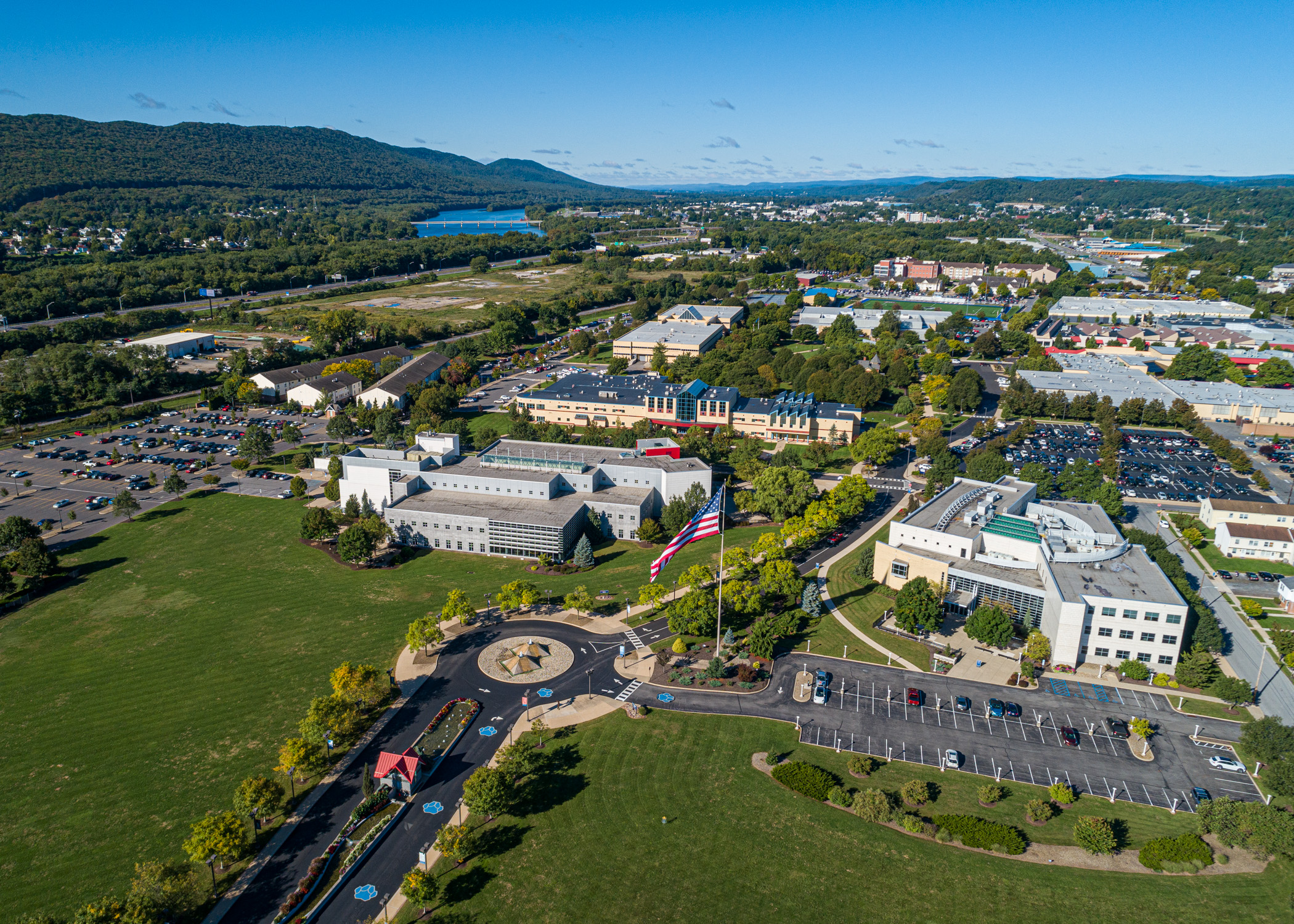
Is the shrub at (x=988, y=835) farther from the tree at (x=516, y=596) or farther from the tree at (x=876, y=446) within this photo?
the tree at (x=876, y=446)

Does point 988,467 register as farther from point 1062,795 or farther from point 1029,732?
point 1062,795

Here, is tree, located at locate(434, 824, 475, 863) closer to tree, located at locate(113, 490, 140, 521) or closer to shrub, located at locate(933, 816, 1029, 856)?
shrub, located at locate(933, 816, 1029, 856)

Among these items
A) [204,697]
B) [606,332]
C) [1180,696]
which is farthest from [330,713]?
[606,332]

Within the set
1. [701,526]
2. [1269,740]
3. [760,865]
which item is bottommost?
[760,865]

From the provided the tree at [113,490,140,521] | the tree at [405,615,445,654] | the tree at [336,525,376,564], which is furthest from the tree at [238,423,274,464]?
the tree at [405,615,445,654]

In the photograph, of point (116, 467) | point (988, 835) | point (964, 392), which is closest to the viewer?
point (988, 835)

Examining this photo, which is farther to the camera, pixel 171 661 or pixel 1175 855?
pixel 171 661

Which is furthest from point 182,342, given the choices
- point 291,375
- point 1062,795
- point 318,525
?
point 1062,795

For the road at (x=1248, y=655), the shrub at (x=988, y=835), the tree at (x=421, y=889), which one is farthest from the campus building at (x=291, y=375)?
the road at (x=1248, y=655)

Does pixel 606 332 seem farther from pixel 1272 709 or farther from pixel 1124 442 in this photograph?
pixel 1272 709
